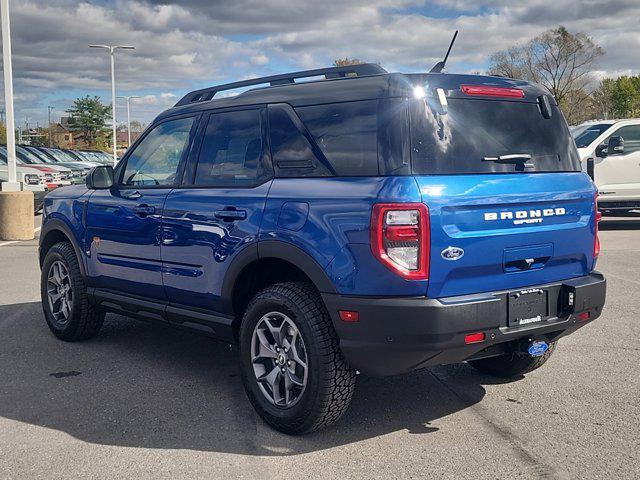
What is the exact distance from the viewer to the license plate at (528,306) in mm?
3705

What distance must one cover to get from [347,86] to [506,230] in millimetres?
1169

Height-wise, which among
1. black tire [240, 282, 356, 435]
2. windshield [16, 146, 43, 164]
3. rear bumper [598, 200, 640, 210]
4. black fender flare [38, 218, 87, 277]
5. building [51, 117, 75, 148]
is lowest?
black tire [240, 282, 356, 435]

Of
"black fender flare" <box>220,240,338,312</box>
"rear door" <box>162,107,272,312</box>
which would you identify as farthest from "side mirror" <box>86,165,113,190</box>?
"black fender flare" <box>220,240,338,312</box>

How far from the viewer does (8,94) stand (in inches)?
577

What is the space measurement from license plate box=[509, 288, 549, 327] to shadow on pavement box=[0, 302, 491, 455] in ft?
2.70

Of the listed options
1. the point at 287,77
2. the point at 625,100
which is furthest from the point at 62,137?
the point at 287,77

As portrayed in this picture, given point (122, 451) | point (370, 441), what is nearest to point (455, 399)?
point (370, 441)

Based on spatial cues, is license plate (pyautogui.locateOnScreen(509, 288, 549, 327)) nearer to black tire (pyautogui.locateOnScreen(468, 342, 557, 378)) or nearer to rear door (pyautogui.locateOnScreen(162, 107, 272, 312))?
black tire (pyautogui.locateOnScreen(468, 342, 557, 378))

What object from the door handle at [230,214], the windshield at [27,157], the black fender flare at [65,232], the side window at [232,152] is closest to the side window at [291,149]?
the side window at [232,152]

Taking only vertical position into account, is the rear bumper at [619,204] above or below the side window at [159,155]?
below

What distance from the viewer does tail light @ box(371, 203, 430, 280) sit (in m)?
3.41

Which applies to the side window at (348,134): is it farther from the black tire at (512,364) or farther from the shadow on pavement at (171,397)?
the black tire at (512,364)

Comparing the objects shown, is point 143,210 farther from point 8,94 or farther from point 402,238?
point 8,94

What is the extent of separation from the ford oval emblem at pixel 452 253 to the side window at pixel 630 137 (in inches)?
450
